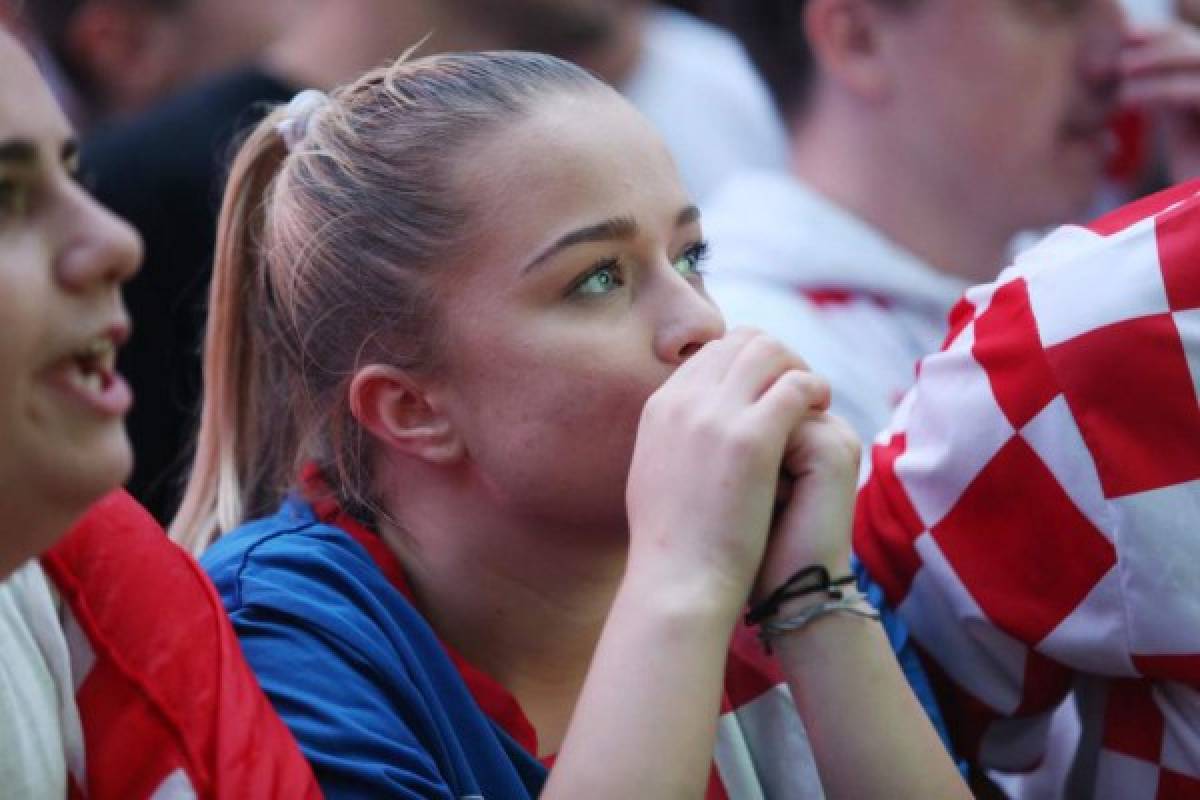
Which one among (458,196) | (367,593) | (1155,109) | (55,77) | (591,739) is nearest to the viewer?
(591,739)

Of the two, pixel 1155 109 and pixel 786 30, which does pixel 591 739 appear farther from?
pixel 786 30

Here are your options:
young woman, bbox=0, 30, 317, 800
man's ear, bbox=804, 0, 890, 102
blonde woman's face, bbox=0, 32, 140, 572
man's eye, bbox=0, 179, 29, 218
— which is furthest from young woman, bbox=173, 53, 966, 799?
man's ear, bbox=804, 0, 890, 102

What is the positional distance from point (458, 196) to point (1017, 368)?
51cm

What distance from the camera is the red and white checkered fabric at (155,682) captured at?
1.17 m

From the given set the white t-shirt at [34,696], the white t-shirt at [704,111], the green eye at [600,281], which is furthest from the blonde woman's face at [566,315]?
the white t-shirt at [704,111]

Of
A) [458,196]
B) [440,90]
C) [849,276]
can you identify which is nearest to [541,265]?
[458,196]

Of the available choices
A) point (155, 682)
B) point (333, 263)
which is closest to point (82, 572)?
point (155, 682)

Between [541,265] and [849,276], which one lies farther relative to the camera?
[849,276]

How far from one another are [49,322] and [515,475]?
51 centimetres

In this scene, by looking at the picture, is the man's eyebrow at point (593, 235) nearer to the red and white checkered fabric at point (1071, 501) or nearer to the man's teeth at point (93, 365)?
the red and white checkered fabric at point (1071, 501)

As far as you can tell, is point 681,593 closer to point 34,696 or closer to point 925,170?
point 34,696

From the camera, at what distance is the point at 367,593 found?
4.70 ft

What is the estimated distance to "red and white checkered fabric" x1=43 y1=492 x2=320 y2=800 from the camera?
3.83 ft

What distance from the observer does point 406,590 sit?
1545mm
